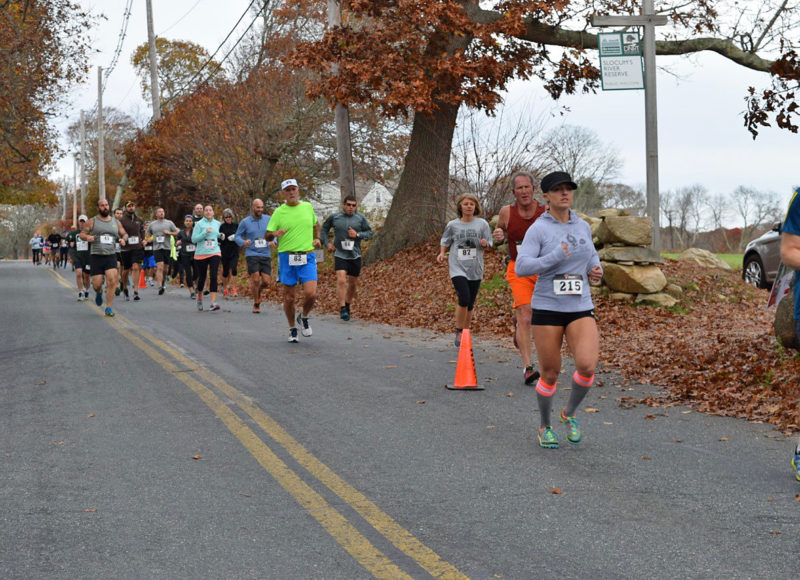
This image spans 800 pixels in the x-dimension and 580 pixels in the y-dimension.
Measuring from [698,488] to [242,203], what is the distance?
29506 mm

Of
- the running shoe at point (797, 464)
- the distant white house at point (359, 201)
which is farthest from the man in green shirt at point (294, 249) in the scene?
the distant white house at point (359, 201)

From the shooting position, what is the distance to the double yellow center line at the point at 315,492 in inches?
166

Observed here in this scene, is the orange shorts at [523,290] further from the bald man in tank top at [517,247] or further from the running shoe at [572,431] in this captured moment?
the running shoe at [572,431]

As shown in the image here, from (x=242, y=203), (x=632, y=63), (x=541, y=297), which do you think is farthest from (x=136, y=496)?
(x=242, y=203)

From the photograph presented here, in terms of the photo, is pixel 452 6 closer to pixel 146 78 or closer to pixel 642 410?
pixel 642 410

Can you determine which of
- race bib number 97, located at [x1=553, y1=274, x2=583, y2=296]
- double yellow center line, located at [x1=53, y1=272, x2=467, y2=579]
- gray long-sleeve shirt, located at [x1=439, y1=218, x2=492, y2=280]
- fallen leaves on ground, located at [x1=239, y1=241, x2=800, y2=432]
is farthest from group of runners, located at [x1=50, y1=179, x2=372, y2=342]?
race bib number 97, located at [x1=553, y1=274, x2=583, y2=296]

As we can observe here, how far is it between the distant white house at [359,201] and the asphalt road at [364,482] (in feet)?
45.4

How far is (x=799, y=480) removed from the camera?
5.46m

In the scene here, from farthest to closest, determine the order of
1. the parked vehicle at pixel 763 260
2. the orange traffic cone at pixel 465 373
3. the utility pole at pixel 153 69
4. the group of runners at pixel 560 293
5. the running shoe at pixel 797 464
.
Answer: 1. the utility pole at pixel 153 69
2. the parked vehicle at pixel 763 260
3. the orange traffic cone at pixel 465 373
4. the group of runners at pixel 560 293
5. the running shoe at pixel 797 464

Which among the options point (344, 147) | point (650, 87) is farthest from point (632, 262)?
point (344, 147)

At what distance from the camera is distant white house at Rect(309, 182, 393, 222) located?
37.3 metres

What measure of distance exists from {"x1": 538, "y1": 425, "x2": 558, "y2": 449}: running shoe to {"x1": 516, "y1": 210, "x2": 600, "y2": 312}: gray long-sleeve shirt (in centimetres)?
86

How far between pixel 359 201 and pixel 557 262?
1477 inches

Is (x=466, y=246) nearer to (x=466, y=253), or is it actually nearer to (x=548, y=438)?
(x=466, y=253)
